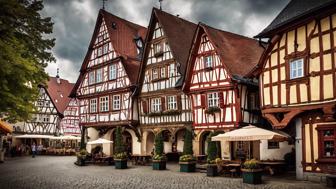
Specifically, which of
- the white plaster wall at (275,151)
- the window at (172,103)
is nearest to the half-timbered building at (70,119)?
the window at (172,103)

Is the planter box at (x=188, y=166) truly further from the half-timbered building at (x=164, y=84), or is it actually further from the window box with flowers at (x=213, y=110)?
the half-timbered building at (x=164, y=84)

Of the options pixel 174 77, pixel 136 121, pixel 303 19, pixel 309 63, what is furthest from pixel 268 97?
pixel 136 121

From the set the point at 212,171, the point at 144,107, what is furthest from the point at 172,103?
the point at 212,171

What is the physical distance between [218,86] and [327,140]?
10552mm

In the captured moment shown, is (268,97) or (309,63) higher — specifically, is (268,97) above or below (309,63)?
below

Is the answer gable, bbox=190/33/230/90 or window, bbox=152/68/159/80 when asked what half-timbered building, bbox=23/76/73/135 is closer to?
window, bbox=152/68/159/80

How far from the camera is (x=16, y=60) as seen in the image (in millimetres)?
11688

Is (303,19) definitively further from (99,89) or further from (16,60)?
(99,89)

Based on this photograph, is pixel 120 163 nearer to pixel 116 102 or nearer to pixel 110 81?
pixel 116 102

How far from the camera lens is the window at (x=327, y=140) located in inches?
663

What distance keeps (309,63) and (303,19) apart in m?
2.03

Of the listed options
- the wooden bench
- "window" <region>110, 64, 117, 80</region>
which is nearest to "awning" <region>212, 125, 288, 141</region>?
the wooden bench

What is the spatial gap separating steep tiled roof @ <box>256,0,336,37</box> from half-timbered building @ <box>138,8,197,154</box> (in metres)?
11.1

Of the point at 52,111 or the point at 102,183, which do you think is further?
the point at 52,111
